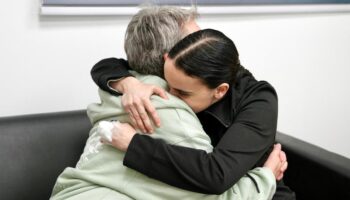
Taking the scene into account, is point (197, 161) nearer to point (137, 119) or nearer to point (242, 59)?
point (137, 119)

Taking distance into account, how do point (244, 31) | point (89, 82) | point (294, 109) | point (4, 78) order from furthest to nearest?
1. point (294, 109)
2. point (244, 31)
3. point (89, 82)
4. point (4, 78)

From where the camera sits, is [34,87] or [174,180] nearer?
[174,180]

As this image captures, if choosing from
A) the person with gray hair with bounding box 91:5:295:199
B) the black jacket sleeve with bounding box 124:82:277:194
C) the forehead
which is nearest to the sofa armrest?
the person with gray hair with bounding box 91:5:295:199

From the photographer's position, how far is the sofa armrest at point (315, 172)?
1301mm

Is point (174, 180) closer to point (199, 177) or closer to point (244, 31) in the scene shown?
point (199, 177)

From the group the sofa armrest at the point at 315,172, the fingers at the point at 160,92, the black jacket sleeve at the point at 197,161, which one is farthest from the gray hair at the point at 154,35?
the sofa armrest at the point at 315,172

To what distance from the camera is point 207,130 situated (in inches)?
46.8

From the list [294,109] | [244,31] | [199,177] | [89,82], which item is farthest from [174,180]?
[294,109]

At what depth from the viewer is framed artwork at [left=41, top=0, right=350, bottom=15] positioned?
4.96 feet

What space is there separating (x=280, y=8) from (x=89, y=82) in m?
0.98

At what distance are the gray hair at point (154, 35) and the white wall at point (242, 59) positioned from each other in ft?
1.71

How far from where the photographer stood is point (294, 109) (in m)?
2.24

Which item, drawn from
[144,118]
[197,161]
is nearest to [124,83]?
[144,118]

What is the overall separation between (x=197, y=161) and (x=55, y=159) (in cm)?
70
